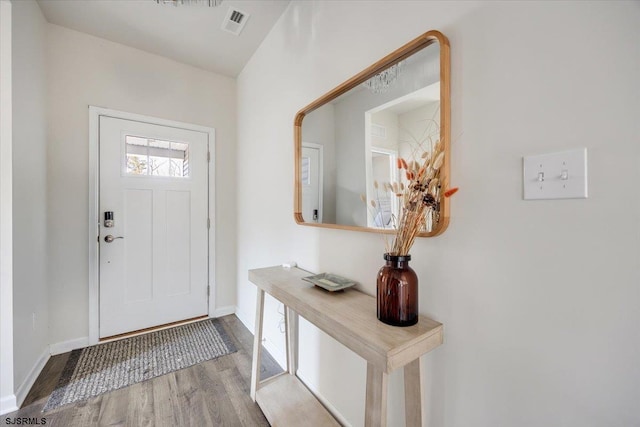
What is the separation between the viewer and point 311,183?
162cm

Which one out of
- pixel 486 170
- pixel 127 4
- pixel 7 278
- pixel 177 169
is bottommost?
pixel 7 278

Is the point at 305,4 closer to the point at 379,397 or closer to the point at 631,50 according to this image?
the point at 631,50

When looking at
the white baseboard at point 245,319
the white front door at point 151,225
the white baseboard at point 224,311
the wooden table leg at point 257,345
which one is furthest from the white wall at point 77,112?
the wooden table leg at point 257,345

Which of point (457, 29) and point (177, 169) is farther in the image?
point (177, 169)

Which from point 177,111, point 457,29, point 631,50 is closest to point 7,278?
point 177,111

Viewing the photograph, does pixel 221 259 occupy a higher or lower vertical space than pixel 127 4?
lower

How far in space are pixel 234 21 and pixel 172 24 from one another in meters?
0.52

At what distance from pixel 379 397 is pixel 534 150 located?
879 mm

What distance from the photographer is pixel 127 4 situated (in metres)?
1.89

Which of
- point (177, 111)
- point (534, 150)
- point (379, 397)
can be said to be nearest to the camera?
point (534, 150)

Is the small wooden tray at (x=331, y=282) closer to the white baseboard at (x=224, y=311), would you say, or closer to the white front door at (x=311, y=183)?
the white front door at (x=311, y=183)

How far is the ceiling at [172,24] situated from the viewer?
1900mm

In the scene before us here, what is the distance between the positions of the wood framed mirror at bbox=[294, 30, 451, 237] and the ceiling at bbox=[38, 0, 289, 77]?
1.04 m

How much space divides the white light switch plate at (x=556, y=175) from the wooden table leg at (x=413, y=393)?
66cm
